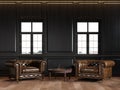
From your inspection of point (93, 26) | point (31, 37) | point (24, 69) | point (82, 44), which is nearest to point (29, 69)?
point (24, 69)

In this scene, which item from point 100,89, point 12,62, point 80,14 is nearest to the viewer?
point 100,89

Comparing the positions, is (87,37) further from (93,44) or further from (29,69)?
(29,69)

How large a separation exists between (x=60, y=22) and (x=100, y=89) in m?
4.41

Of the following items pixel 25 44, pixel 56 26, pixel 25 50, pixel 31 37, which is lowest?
pixel 25 50

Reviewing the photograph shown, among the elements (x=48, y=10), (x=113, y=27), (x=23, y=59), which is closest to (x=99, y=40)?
(x=113, y=27)

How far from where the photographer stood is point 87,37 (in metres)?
11.4

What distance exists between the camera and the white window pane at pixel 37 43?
11.3 meters

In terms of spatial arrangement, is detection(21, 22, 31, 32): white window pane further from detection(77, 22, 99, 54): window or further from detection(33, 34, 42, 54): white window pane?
detection(77, 22, 99, 54): window

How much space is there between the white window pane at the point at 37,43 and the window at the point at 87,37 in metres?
1.52

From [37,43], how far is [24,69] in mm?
2131

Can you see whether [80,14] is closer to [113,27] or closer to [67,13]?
[67,13]

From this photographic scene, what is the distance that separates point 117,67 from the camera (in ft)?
36.4

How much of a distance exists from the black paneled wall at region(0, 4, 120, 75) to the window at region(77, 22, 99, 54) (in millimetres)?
276

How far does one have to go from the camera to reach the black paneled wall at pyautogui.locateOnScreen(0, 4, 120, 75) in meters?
11.1
